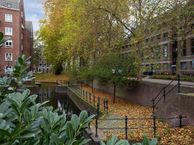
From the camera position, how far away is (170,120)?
1686 cm

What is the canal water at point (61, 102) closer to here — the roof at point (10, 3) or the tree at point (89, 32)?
the tree at point (89, 32)

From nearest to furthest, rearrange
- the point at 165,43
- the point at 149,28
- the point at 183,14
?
1. the point at 149,28
2. the point at 183,14
3. the point at 165,43

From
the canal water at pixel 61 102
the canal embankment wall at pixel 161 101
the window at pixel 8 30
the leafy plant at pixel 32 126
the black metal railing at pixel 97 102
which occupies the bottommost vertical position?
the canal water at pixel 61 102

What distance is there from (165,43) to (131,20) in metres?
43.1

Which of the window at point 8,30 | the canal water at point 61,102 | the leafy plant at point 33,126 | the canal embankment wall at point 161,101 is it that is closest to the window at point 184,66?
the canal embankment wall at point 161,101

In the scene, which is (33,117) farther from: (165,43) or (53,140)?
(165,43)

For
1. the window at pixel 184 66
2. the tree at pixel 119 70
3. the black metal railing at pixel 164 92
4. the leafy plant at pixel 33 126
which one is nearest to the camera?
the leafy plant at pixel 33 126

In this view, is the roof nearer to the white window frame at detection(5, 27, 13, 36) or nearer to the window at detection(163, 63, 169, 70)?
the white window frame at detection(5, 27, 13, 36)

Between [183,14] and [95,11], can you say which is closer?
[95,11]

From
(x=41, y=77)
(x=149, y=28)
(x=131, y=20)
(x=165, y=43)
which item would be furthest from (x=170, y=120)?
(x=41, y=77)

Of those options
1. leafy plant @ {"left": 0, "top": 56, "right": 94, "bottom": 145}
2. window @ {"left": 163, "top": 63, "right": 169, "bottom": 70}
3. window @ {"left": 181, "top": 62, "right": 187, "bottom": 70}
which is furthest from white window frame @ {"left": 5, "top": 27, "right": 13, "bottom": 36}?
leafy plant @ {"left": 0, "top": 56, "right": 94, "bottom": 145}

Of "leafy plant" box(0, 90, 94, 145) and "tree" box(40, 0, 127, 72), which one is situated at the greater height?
"tree" box(40, 0, 127, 72)

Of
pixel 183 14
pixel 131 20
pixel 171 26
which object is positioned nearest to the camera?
pixel 131 20

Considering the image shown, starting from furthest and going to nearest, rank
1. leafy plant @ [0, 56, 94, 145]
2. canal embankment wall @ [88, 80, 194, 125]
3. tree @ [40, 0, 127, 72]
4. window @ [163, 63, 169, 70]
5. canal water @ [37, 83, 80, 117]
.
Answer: window @ [163, 63, 169, 70]
canal water @ [37, 83, 80, 117]
tree @ [40, 0, 127, 72]
canal embankment wall @ [88, 80, 194, 125]
leafy plant @ [0, 56, 94, 145]
